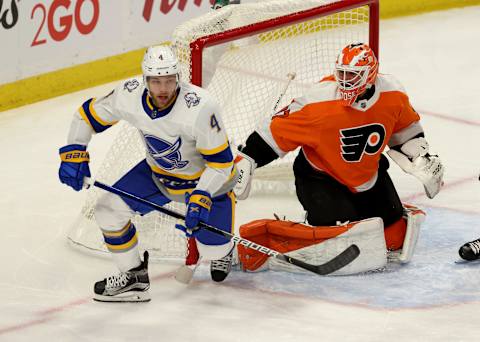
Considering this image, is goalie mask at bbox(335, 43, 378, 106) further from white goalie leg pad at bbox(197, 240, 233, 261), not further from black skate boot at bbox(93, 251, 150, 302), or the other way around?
black skate boot at bbox(93, 251, 150, 302)

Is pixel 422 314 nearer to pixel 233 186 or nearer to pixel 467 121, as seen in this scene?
pixel 233 186

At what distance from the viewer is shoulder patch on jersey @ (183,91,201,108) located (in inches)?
169

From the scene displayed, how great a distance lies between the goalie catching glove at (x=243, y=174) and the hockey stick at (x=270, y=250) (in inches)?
9.7

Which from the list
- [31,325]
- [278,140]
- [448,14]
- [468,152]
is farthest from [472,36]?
[31,325]

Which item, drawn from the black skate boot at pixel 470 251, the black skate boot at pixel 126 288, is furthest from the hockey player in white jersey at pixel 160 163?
the black skate boot at pixel 470 251

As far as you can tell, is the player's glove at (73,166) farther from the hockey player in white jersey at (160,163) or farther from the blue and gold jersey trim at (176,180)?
the blue and gold jersey trim at (176,180)

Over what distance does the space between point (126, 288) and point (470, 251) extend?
4.33 feet

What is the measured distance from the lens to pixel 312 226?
15.7 feet

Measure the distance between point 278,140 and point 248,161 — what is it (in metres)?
0.14

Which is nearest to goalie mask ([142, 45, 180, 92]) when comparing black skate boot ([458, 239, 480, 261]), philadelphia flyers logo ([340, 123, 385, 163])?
philadelphia flyers logo ([340, 123, 385, 163])

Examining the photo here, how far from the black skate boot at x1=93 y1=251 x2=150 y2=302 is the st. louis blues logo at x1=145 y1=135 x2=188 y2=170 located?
0.41m

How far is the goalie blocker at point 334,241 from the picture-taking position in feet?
15.5

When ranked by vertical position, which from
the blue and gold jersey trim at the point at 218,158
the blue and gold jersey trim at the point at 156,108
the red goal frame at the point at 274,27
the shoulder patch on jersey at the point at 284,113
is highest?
the red goal frame at the point at 274,27

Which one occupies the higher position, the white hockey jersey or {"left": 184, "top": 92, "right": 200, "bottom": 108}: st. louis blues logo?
{"left": 184, "top": 92, "right": 200, "bottom": 108}: st. louis blues logo
